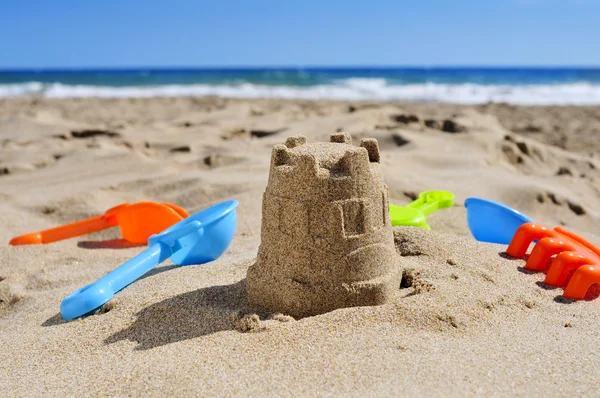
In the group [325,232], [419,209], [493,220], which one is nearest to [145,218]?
[419,209]

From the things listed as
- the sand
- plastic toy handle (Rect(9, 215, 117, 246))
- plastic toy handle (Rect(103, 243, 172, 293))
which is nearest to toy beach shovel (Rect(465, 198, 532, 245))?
the sand

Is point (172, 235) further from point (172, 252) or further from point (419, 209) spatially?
point (419, 209)

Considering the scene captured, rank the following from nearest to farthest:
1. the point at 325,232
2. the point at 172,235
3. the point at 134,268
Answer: the point at 325,232 < the point at 134,268 < the point at 172,235

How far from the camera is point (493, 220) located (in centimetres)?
270

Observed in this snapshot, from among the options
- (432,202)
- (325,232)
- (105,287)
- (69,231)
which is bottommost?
(69,231)

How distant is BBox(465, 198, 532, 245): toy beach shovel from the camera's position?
2646 mm

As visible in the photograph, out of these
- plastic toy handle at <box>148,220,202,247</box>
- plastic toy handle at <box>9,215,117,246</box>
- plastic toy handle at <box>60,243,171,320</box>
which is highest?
plastic toy handle at <box>148,220,202,247</box>

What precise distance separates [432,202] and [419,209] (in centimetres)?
19

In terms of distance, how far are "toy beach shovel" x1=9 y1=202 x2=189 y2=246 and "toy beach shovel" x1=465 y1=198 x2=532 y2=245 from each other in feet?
4.77

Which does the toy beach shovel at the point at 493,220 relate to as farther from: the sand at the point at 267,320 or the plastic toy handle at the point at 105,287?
the plastic toy handle at the point at 105,287

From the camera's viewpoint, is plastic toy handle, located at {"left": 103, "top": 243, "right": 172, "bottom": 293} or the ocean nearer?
plastic toy handle, located at {"left": 103, "top": 243, "right": 172, "bottom": 293}

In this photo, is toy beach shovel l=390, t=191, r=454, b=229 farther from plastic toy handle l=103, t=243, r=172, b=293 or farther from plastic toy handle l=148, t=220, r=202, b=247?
plastic toy handle l=103, t=243, r=172, b=293

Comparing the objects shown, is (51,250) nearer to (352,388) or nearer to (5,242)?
(5,242)

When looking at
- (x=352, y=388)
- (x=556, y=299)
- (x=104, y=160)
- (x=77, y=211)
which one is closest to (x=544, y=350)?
(x=556, y=299)
